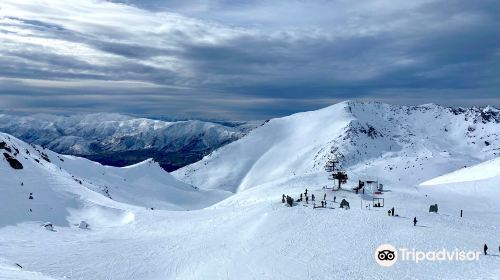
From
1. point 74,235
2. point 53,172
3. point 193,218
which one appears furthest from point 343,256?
point 53,172

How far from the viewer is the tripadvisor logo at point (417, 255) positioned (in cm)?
4169

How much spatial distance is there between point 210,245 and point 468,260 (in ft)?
88.3

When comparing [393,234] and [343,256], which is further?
[393,234]

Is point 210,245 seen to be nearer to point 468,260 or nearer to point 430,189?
point 468,260

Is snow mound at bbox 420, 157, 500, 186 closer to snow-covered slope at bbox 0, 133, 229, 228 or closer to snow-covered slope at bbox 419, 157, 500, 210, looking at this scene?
snow-covered slope at bbox 419, 157, 500, 210

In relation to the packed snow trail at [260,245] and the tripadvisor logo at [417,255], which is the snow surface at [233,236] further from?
the tripadvisor logo at [417,255]

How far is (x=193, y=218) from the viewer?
216ft

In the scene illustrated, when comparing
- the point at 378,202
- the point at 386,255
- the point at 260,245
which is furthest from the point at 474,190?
the point at 260,245

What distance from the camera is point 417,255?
141 ft

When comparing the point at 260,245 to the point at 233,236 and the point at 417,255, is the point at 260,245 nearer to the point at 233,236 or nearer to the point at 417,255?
the point at 233,236

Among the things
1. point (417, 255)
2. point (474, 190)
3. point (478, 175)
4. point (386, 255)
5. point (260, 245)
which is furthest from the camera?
point (478, 175)

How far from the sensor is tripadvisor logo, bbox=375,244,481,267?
137 ft

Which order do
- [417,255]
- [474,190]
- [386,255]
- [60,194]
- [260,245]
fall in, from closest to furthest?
1. [417,255]
2. [386,255]
3. [260,245]
4. [60,194]
5. [474,190]

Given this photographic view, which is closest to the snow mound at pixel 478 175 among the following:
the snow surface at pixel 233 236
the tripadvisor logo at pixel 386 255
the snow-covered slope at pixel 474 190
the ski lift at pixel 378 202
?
the snow-covered slope at pixel 474 190
